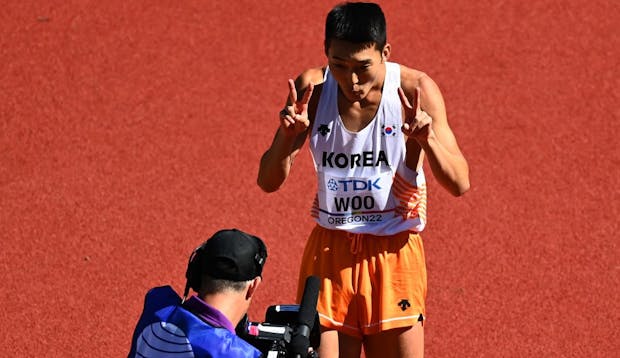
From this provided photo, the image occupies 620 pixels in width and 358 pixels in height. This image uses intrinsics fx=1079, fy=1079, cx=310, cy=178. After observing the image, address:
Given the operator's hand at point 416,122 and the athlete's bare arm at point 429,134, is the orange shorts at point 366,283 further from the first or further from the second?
the operator's hand at point 416,122

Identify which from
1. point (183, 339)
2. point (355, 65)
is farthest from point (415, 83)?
point (183, 339)

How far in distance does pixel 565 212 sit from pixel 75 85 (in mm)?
3743

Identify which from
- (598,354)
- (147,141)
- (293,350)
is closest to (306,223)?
(147,141)

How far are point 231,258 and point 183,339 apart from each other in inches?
12.2

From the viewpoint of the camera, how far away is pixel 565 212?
6.96 metres

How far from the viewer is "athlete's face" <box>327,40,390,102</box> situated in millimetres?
4184

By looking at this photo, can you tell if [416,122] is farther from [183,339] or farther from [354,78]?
[183,339]

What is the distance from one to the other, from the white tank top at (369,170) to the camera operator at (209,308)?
804mm

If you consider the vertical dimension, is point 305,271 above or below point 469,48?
below

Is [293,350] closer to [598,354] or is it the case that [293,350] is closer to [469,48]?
[598,354]

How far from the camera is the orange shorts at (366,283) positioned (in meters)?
4.47

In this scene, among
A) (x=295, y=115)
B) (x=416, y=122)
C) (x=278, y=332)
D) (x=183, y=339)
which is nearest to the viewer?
(x=183, y=339)

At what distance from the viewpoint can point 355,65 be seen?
4203mm

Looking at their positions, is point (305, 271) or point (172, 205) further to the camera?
point (172, 205)
